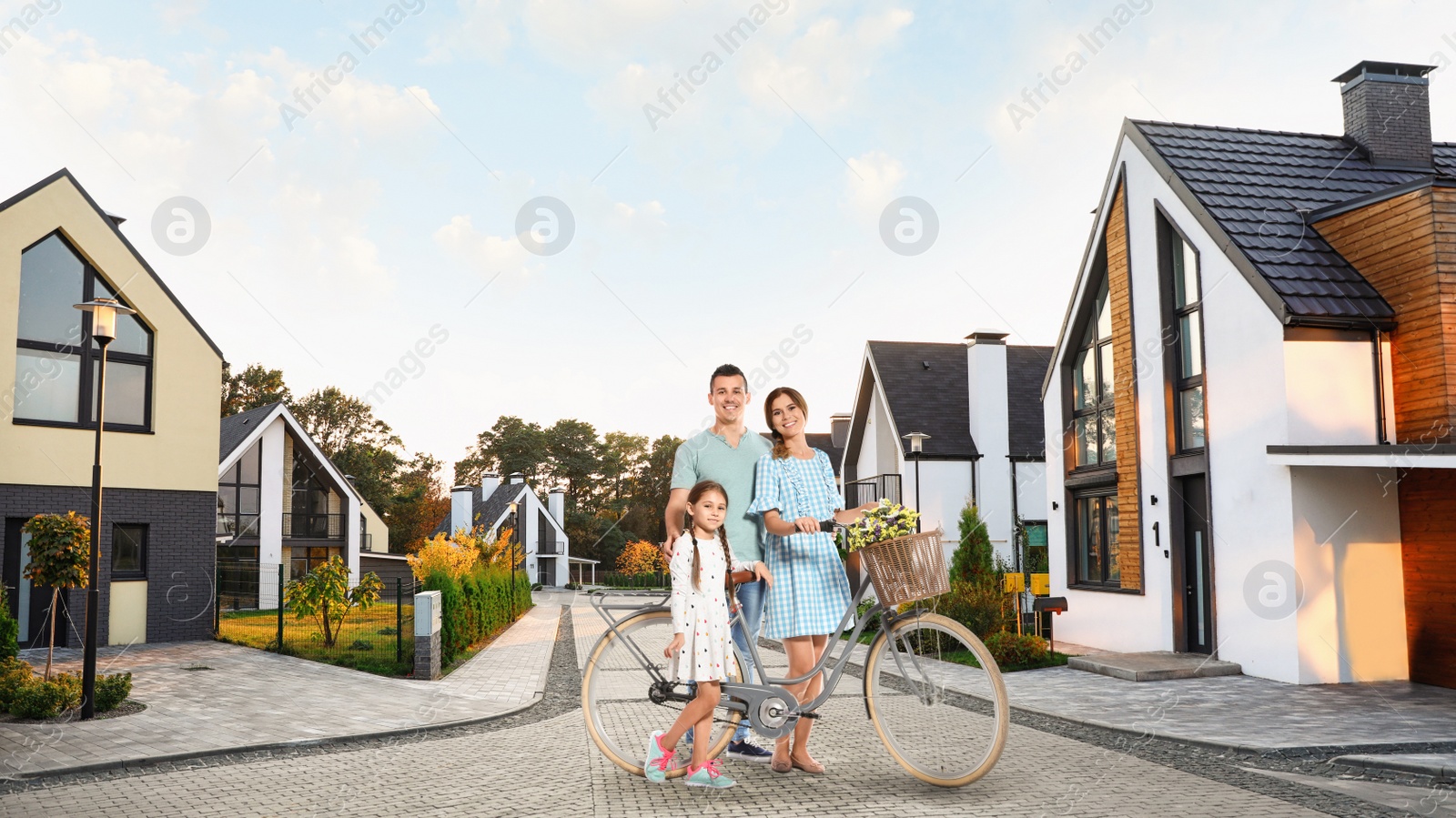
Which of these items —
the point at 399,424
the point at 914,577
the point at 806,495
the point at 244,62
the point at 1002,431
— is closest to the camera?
the point at 914,577

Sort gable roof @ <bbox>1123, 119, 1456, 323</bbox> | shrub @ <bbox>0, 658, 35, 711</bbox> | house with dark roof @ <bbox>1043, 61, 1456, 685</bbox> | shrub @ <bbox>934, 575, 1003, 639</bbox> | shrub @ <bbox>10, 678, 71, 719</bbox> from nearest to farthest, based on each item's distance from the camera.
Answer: shrub @ <bbox>10, 678, 71, 719</bbox> < shrub @ <bbox>0, 658, 35, 711</bbox> < house with dark roof @ <bbox>1043, 61, 1456, 685</bbox> < gable roof @ <bbox>1123, 119, 1456, 323</bbox> < shrub @ <bbox>934, 575, 1003, 639</bbox>

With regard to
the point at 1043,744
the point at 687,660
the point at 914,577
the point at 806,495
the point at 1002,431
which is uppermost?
the point at 1002,431

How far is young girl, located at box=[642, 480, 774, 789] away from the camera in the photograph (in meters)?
4.85

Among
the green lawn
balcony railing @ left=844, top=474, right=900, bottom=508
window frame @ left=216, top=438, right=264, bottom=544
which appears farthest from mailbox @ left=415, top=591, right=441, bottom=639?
window frame @ left=216, top=438, right=264, bottom=544

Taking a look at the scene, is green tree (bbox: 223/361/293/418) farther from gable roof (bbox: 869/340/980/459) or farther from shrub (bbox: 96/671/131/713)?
shrub (bbox: 96/671/131/713)

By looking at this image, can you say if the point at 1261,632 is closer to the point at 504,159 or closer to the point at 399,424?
the point at 504,159

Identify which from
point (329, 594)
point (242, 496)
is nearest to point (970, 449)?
point (329, 594)

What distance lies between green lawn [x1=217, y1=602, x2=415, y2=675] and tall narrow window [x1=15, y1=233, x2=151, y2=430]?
3.58 metres

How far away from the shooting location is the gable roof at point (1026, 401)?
2514cm

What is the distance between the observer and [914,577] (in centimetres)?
464

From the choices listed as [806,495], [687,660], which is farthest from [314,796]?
[806,495]

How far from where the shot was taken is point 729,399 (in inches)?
213

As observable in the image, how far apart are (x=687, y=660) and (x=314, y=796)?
7.36ft

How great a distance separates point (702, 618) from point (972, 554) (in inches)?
421
